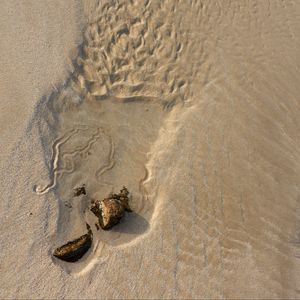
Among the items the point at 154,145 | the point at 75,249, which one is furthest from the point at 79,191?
the point at 154,145

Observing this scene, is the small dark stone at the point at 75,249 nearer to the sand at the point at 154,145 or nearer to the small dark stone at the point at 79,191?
the sand at the point at 154,145

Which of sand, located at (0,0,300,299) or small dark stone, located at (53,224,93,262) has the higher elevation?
sand, located at (0,0,300,299)

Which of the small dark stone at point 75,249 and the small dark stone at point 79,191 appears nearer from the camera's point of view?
the small dark stone at point 75,249

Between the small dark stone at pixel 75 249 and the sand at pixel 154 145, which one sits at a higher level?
the sand at pixel 154 145

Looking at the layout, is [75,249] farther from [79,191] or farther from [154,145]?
[154,145]

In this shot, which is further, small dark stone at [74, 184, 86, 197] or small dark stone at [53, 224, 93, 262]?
small dark stone at [74, 184, 86, 197]

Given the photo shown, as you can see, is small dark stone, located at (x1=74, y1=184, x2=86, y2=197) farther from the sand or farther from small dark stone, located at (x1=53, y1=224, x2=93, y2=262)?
small dark stone, located at (x1=53, y1=224, x2=93, y2=262)

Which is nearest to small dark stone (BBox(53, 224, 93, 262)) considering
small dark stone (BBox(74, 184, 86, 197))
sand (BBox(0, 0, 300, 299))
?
sand (BBox(0, 0, 300, 299))

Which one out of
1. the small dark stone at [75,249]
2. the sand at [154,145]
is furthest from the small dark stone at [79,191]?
the small dark stone at [75,249]
